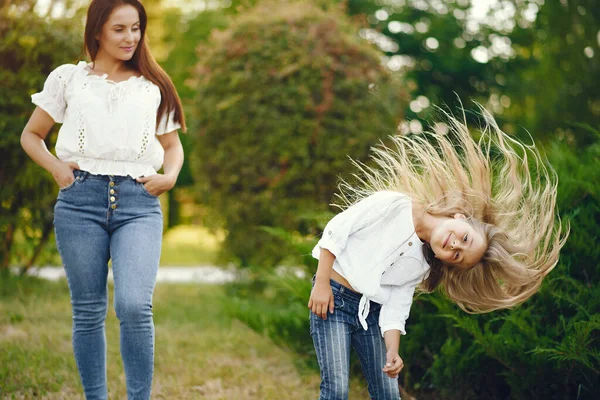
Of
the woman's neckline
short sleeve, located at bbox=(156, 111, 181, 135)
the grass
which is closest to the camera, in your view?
the woman's neckline

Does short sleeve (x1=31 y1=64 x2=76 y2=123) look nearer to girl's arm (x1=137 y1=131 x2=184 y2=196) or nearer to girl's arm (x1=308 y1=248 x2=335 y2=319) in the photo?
girl's arm (x1=137 y1=131 x2=184 y2=196)

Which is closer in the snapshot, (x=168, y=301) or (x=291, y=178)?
(x=291, y=178)

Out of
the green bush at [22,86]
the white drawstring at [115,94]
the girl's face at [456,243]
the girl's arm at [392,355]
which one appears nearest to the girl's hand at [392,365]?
the girl's arm at [392,355]

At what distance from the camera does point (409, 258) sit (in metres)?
2.78

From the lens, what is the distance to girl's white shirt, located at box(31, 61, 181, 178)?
297 centimetres

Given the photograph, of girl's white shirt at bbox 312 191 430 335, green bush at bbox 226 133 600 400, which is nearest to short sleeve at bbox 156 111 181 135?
girl's white shirt at bbox 312 191 430 335

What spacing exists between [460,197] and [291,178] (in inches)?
134

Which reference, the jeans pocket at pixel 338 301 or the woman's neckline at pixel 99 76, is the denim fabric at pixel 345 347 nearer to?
the jeans pocket at pixel 338 301

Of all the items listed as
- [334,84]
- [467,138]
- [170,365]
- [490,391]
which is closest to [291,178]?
[334,84]

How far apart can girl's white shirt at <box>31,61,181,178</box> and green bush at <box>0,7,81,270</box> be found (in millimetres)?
2961

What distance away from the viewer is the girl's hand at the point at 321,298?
2691mm

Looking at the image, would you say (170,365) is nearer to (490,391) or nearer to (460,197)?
(490,391)

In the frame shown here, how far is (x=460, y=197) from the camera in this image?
9.36 ft

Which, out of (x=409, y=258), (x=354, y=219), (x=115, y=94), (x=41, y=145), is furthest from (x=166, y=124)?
(x=409, y=258)
